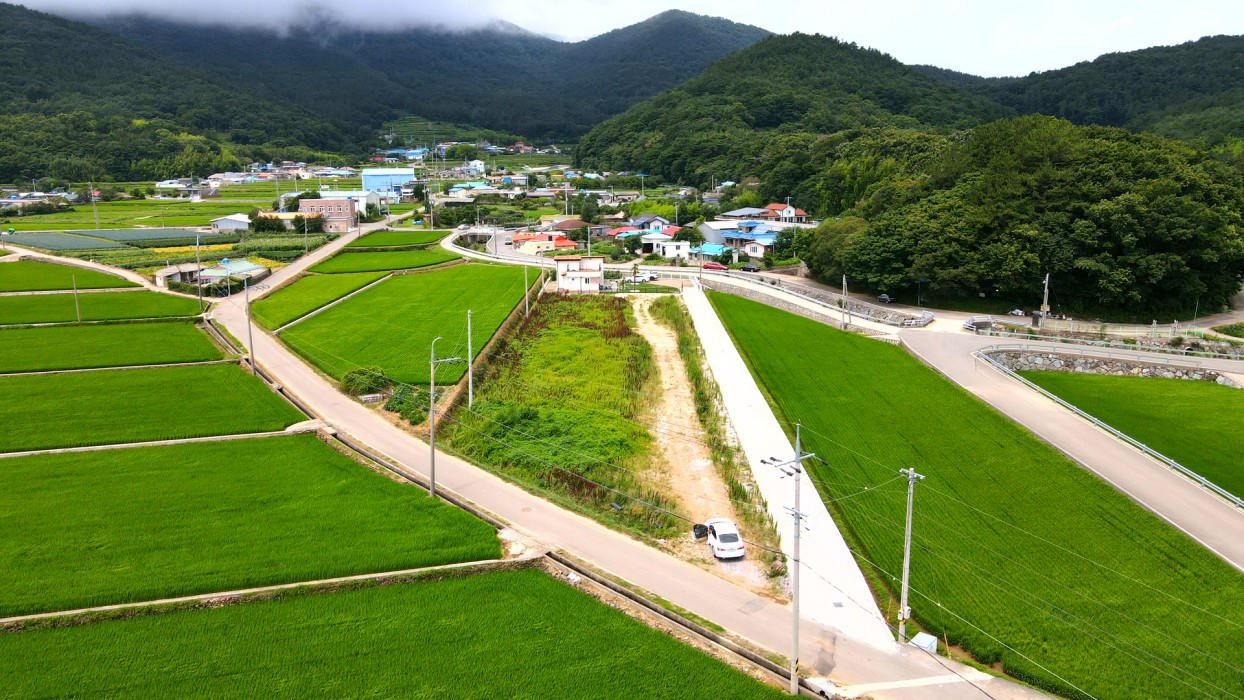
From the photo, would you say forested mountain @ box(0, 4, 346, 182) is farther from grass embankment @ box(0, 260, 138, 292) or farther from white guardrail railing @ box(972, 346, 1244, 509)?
white guardrail railing @ box(972, 346, 1244, 509)

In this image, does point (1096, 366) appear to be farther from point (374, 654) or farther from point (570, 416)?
point (374, 654)

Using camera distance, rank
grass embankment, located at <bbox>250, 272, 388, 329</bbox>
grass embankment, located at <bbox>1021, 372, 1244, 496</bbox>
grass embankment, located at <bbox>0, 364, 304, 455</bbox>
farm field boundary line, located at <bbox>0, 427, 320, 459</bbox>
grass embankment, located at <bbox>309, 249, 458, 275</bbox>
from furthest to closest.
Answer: grass embankment, located at <bbox>309, 249, 458, 275</bbox>, grass embankment, located at <bbox>250, 272, 388, 329</bbox>, grass embankment, located at <bbox>0, 364, 304, 455</bbox>, grass embankment, located at <bbox>1021, 372, 1244, 496</bbox>, farm field boundary line, located at <bbox>0, 427, 320, 459</bbox>

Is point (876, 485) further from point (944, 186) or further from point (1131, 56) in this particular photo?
point (1131, 56)

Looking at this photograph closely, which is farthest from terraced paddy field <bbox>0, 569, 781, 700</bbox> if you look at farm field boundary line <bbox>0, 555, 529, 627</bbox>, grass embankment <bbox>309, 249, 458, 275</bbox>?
grass embankment <bbox>309, 249, 458, 275</bbox>

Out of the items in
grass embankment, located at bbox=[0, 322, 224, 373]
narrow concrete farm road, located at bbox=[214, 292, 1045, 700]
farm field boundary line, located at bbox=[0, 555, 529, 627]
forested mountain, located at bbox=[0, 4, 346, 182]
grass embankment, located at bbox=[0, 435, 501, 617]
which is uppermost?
forested mountain, located at bbox=[0, 4, 346, 182]

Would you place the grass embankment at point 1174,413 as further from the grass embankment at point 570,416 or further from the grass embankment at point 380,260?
the grass embankment at point 380,260

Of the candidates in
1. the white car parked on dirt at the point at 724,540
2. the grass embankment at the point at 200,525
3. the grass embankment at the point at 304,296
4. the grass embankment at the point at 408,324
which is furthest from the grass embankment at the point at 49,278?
the white car parked on dirt at the point at 724,540

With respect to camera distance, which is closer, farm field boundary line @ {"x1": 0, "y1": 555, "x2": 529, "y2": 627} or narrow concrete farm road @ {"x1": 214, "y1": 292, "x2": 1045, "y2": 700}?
narrow concrete farm road @ {"x1": 214, "y1": 292, "x2": 1045, "y2": 700}
